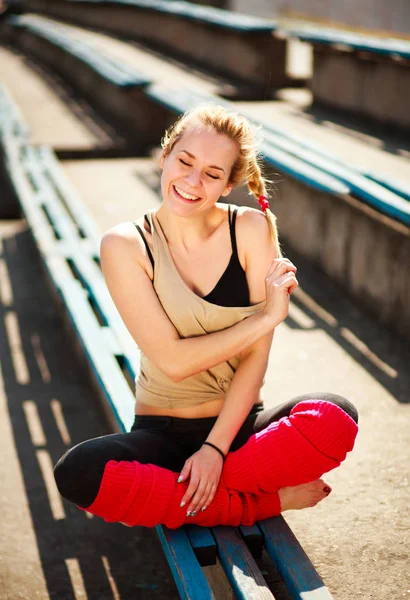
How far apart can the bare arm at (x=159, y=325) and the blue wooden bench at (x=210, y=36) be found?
6225 mm

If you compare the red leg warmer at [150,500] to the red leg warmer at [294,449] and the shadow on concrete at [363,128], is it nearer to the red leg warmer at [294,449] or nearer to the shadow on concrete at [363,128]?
the red leg warmer at [294,449]

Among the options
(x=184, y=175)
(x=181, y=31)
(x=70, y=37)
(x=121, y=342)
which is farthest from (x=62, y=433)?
(x=70, y=37)

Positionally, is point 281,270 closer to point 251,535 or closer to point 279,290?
point 279,290

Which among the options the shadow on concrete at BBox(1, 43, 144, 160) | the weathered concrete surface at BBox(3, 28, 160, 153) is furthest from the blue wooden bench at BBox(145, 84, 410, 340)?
the weathered concrete surface at BBox(3, 28, 160, 153)

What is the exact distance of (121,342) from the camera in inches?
140

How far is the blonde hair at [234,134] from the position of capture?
2363 millimetres

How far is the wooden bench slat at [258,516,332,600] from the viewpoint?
2.01 meters

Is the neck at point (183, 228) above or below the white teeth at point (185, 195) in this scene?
below

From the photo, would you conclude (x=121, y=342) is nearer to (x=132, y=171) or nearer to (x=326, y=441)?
(x=326, y=441)

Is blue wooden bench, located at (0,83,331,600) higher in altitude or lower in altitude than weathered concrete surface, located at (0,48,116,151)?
higher

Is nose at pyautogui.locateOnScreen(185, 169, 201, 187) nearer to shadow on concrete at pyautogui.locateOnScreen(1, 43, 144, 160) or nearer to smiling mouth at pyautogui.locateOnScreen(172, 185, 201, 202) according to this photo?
smiling mouth at pyautogui.locateOnScreen(172, 185, 201, 202)

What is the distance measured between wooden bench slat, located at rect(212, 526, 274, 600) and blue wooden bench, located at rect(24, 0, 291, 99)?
661cm

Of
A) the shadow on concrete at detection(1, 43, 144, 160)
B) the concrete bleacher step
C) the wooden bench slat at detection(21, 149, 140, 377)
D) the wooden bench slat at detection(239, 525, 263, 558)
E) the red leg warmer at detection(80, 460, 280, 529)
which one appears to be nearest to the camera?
the red leg warmer at detection(80, 460, 280, 529)

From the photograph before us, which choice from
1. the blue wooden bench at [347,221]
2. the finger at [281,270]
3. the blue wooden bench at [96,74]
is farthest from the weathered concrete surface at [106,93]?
the finger at [281,270]
